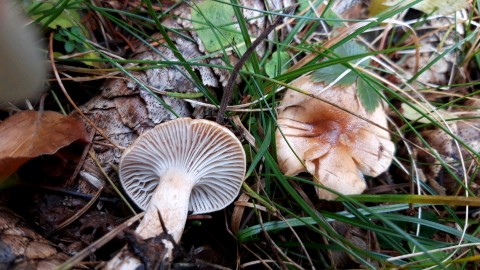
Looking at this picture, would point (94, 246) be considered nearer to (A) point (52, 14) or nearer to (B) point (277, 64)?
(A) point (52, 14)

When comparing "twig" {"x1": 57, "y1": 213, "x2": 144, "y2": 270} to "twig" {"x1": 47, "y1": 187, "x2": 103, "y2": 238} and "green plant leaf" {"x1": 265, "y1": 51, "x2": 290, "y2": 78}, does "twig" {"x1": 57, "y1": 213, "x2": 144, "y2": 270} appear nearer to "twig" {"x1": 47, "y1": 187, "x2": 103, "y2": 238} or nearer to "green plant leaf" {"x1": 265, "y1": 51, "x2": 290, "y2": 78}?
"twig" {"x1": 47, "y1": 187, "x2": 103, "y2": 238}

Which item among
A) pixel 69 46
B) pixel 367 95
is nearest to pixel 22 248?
pixel 69 46

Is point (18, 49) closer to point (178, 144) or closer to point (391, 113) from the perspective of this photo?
point (178, 144)

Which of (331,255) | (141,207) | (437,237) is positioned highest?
(141,207)

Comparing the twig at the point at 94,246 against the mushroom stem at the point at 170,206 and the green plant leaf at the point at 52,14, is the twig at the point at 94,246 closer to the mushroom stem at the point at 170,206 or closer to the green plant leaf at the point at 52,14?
the mushroom stem at the point at 170,206

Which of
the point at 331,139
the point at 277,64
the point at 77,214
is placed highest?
the point at 277,64

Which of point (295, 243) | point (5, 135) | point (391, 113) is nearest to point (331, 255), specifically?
point (295, 243)
